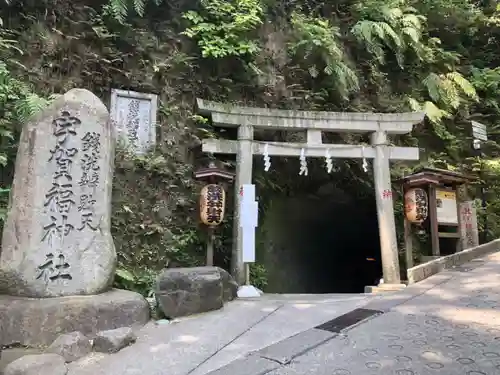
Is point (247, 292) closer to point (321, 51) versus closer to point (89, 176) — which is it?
point (89, 176)

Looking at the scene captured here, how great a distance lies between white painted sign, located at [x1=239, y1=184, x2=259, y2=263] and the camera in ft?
23.8

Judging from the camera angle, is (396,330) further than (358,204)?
No

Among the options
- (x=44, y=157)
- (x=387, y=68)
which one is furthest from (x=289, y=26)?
(x=44, y=157)

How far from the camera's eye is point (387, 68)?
11.3 metres

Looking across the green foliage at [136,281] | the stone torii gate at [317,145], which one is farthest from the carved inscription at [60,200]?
the stone torii gate at [317,145]

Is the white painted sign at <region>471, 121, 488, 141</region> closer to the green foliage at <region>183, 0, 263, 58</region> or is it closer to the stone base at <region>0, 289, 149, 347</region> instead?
the green foliage at <region>183, 0, 263, 58</region>

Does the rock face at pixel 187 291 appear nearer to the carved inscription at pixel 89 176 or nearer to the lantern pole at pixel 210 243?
the carved inscription at pixel 89 176

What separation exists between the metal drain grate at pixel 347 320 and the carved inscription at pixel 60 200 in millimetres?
3280

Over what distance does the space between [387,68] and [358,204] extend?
397 centimetres

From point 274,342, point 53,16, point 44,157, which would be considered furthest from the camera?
point 53,16

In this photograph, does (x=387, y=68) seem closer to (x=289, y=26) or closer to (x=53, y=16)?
(x=289, y=26)

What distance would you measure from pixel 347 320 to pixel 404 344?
3.46ft

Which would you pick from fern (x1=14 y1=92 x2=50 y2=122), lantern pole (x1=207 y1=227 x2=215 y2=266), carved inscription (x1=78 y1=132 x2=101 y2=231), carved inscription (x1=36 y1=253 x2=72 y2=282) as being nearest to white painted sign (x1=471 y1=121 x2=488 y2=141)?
lantern pole (x1=207 y1=227 x2=215 y2=266)

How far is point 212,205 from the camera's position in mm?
7164
